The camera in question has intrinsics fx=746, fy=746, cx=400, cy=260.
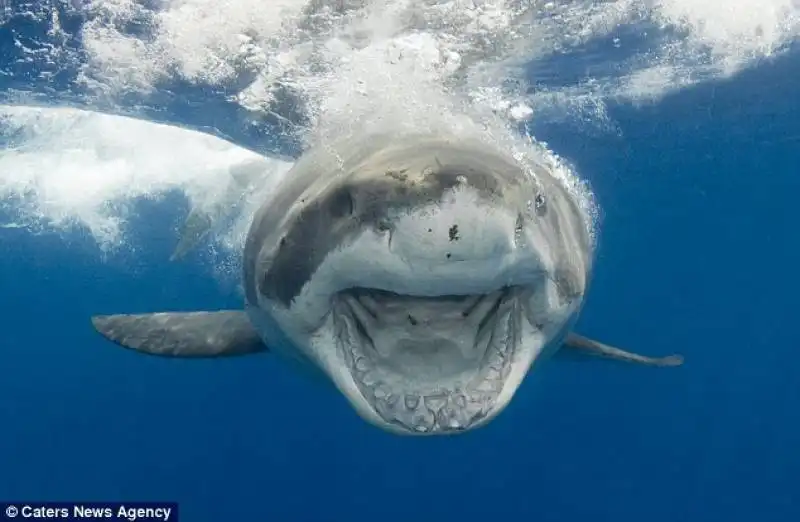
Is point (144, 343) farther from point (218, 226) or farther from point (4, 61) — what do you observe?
point (218, 226)

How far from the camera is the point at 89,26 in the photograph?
9148mm

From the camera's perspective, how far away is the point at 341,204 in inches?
123

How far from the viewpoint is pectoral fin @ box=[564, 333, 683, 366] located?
269 inches

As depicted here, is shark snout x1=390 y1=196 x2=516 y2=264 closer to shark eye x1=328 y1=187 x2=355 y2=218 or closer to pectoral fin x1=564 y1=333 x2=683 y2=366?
shark eye x1=328 y1=187 x2=355 y2=218

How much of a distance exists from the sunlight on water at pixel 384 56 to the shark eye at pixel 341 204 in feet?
7.40

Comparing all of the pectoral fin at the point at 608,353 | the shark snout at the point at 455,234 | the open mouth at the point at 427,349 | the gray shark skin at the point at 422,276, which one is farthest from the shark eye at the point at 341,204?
the pectoral fin at the point at 608,353

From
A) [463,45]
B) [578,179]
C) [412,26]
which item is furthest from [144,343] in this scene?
[578,179]

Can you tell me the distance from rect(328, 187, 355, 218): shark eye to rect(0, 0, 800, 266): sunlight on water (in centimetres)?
226

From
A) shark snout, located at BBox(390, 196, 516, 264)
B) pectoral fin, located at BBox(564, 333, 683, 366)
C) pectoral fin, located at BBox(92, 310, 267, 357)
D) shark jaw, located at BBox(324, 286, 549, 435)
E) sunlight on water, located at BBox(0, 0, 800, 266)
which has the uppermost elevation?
sunlight on water, located at BBox(0, 0, 800, 266)

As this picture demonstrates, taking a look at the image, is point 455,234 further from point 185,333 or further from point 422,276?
point 185,333

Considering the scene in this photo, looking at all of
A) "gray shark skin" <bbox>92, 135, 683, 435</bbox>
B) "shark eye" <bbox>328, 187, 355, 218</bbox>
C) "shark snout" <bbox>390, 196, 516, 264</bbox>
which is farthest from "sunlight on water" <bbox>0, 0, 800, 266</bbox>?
"shark snout" <bbox>390, 196, 516, 264</bbox>

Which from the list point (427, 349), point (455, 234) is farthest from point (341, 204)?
point (427, 349)

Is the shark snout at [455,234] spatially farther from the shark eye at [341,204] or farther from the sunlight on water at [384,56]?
the sunlight on water at [384,56]

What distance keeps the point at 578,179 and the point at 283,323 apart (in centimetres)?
2392
